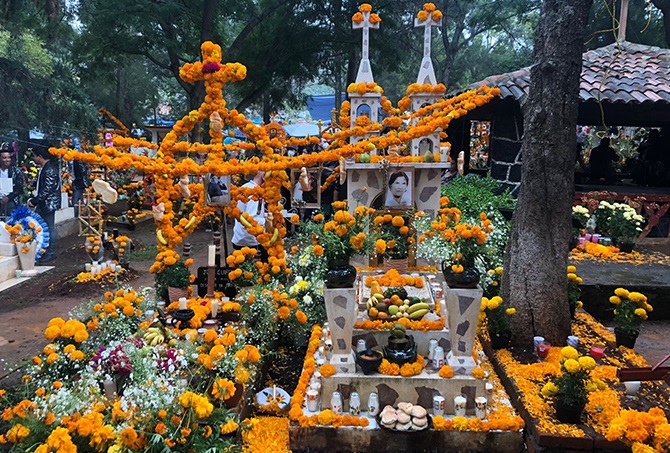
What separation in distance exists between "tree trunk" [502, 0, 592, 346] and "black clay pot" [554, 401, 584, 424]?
1705mm

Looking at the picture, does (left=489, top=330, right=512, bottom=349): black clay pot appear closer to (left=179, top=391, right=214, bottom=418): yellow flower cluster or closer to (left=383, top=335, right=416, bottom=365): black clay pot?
(left=383, top=335, right=416, bottom=365): black clay pot

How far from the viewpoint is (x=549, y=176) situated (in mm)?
6195

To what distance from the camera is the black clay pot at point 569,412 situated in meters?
4.51

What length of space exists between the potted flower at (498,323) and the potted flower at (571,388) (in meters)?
1.49

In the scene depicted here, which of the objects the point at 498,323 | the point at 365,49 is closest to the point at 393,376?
the point at 498,323

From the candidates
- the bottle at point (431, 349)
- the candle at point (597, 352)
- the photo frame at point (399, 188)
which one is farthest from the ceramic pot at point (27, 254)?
the candle at point (597, 352)

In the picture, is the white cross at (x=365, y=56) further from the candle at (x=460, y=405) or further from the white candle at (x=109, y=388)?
the white candle at (x=109, y=388)

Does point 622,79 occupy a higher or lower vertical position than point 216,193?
higher

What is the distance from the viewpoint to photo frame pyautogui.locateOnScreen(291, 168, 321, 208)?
13.2 meters

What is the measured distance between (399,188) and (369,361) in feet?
14.3

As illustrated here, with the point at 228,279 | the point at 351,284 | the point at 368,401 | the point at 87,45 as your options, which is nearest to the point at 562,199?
the point at 351,284

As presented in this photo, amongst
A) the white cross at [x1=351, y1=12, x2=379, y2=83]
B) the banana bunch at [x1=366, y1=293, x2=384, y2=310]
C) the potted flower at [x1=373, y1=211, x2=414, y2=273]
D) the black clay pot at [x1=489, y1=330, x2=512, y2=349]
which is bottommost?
the black clay pot at [x1=489, y1=330, x2=512, y2=349]

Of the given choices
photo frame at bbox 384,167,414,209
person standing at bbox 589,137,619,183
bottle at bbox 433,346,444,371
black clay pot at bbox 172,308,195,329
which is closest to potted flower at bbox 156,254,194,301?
black clay pot at bbox 172,308,195,329

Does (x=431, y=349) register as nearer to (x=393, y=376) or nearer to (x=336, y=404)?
(x=393, y=376)
